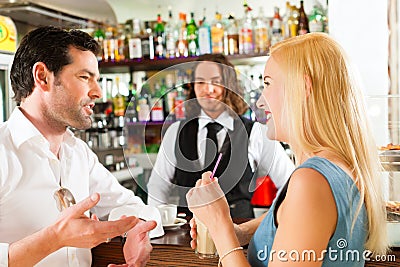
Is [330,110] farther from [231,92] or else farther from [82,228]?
[82,228]

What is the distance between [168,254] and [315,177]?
619 mm

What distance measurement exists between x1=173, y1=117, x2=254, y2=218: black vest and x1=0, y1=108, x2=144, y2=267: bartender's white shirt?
1.50 feet

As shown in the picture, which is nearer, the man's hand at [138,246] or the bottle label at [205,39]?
the man's hand at [138,246]

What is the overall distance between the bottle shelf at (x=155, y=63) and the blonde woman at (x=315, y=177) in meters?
2.13

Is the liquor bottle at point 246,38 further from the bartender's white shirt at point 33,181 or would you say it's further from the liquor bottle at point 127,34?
the bartender's white shirt at point 33,181

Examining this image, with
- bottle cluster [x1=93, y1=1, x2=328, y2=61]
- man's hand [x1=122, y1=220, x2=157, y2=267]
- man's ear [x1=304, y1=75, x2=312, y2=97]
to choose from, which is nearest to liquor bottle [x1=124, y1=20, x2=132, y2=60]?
bottle cluster [x1=93, y1=1, x2=328, y2=61]

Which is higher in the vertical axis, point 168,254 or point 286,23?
point 286,23

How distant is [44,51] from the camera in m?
1.63

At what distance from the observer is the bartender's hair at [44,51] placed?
1.62 meters

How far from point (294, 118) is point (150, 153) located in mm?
359

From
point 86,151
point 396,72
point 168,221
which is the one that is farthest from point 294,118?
point 396,72

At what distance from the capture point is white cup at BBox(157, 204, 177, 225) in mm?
1688

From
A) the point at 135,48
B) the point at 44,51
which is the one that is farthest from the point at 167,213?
the point at 135,48

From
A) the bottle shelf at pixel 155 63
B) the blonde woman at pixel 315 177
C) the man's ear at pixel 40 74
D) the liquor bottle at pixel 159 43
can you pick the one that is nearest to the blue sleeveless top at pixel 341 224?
the blonde woman at pixel 315 177
